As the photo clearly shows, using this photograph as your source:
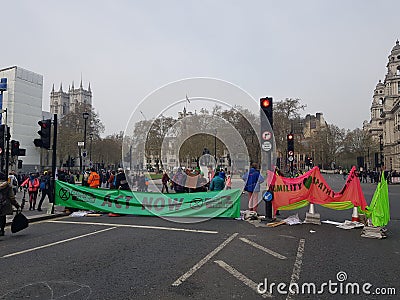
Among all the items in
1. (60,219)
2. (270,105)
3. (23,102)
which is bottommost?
(60,219)

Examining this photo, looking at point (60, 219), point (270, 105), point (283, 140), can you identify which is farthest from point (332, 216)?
point (283, 140)

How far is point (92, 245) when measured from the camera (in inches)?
345

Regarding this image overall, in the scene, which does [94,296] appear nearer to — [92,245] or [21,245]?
[92,245]

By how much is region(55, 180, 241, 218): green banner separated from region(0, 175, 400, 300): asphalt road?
232 cm

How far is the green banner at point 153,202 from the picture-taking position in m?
13.6

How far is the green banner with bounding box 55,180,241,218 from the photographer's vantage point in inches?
535

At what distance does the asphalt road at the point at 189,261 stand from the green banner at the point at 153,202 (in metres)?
2.32

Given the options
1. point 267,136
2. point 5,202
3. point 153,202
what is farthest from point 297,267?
point 153,202

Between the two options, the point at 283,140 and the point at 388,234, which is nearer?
the point at 388,234

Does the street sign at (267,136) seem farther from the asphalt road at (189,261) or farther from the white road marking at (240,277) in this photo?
the white road marking at (240,277)

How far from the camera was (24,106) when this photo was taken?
70.4m

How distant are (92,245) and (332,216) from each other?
9110 mm

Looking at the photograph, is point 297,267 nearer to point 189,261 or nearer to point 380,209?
point 189,261

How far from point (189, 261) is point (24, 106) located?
236 feet
